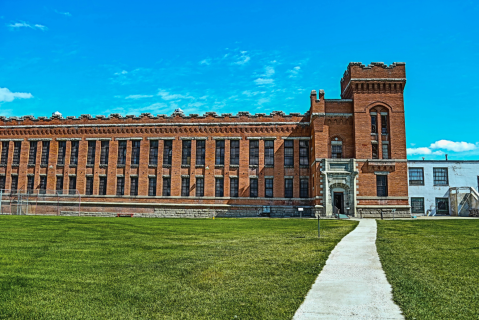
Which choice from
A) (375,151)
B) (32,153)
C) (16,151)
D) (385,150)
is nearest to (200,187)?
(375,151)

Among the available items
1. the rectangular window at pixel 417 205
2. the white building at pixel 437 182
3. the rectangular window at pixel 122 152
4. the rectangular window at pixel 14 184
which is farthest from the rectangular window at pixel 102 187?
the rectangular window at pixel 417 205

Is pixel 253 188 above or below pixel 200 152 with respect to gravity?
below

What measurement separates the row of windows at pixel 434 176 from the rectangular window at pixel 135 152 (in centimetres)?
3406

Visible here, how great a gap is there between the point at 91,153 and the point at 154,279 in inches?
1626

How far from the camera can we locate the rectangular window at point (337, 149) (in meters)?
40.4

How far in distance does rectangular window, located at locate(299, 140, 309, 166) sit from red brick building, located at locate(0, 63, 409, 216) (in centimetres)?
12

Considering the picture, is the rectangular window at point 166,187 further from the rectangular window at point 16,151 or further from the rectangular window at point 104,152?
the rectangular window at point 16,151

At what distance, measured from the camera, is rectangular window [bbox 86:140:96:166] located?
1815 inches

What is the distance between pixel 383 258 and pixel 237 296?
5.73 metres

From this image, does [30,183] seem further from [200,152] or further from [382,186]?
[382,186]

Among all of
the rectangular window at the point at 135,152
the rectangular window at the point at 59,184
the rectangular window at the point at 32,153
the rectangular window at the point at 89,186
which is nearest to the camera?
the rectangular window at the point at 135,152

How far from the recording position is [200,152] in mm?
44500

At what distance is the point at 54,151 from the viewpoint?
46.9 meters

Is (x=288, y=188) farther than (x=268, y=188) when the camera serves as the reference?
No
